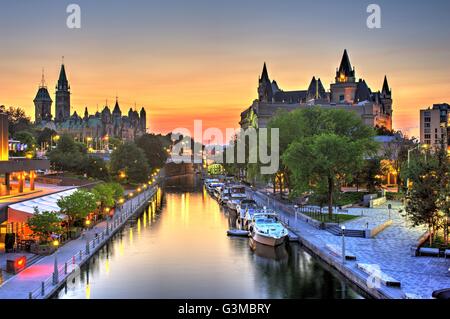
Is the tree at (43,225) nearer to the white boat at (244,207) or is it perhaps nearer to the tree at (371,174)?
the white boat at (244,207)

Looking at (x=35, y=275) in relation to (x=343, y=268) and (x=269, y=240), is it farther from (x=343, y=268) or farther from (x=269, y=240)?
(x=269, y=240)

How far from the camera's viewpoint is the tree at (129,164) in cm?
11294

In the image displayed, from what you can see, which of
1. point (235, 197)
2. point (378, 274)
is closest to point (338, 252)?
point (378, 274)

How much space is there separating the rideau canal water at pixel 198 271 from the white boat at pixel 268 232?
0.79 meters

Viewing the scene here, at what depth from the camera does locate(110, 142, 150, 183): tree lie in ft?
371

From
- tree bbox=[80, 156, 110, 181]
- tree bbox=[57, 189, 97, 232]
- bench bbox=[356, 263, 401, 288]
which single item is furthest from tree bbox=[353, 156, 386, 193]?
bench bbox=[356, 263, 401, 288]

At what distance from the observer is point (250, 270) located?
38.6 metres

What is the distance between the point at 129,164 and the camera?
113 m

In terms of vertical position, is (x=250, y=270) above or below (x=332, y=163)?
below

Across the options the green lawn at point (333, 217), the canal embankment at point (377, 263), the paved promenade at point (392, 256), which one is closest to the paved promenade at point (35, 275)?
the canal embankment at point (377, 263)

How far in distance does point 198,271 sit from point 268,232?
1138 centimetres

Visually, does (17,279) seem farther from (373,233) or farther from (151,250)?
(373,233)
